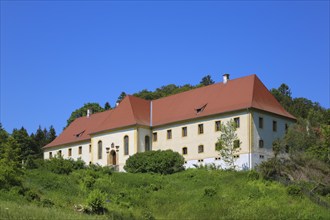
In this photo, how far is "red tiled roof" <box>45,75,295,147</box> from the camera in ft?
170

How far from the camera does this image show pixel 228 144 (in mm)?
48562

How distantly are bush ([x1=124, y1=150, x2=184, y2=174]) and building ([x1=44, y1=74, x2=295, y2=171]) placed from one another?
9.32ft

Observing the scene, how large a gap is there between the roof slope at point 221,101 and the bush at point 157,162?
521 centimetres

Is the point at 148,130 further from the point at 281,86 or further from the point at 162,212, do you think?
the point at 281,86

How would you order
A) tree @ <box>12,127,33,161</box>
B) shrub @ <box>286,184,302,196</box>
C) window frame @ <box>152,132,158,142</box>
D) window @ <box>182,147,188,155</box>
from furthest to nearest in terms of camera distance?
tree @ <box>12,127,33,161</box>, window frame @ <box>152,132,158,142</box>, window @ <box>182,147,188,155</box>, shrub @ <box>286,184,302,196</box>

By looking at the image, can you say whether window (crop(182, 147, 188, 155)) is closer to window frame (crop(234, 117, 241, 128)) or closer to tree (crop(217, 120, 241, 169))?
tree (crop(217, 120, 241, 169))

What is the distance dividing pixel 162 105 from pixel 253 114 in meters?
14.3

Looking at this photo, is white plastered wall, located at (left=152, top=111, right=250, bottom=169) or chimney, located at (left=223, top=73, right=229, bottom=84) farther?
chimney, located at (left=223, top=73, right=229, bottom=84)

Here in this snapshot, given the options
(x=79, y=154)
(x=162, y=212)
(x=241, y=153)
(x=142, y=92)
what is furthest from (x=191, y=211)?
(x=142, y=92)

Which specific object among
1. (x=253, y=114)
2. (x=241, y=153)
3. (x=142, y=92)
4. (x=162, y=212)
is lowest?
(x=162, y=212)

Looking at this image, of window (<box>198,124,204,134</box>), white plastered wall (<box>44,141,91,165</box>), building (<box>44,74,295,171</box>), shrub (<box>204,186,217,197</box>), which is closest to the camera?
shrub (<box>204,186,217,197</box>)

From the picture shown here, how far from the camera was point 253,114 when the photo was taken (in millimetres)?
49531

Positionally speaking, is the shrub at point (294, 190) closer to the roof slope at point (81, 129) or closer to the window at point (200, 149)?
the window at point (200, 149)

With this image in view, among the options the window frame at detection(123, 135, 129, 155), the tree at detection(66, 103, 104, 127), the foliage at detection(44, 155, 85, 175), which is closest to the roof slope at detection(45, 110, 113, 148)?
the window frame at detection(123, 135, 129, 155)
